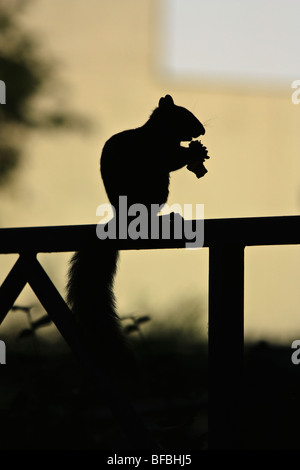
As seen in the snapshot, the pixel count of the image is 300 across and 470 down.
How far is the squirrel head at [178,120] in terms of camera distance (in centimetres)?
248

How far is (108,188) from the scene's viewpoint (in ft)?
7.31

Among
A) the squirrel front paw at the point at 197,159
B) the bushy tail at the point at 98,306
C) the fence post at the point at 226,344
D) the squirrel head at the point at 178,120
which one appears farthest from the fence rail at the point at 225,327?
the squirrel head at the point at 178,120

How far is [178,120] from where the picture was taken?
251 cm

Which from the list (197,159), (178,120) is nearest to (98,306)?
(197,159)

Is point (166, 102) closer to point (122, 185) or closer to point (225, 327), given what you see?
point (122, 185)

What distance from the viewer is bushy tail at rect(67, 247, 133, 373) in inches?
63.4

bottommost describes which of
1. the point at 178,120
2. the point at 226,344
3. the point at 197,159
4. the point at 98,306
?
the point at 226,344

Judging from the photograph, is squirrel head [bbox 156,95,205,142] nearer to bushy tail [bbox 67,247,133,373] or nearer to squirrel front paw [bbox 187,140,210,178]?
squirrel front paw [bbox 187,140,210,178]

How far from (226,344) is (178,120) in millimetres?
1440

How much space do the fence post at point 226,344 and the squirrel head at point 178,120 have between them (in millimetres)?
1272

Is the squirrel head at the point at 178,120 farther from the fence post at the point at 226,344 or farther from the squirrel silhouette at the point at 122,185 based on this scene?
the fence post at the point at 226,344

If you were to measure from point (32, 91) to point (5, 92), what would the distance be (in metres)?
0.14

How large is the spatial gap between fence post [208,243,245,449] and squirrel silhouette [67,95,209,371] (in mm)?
325
